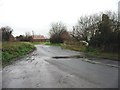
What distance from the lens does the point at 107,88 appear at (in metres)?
8.86

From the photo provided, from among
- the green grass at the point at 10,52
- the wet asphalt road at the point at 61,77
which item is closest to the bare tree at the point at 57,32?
the green grass at the point at 10,52

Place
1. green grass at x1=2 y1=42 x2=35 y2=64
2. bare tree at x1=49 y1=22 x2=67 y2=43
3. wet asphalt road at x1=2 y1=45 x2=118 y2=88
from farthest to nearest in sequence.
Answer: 1. bare tree at x1=49 y1=22 x2=67 y2=43
2. green grass at x1=2 y1=42 x2=35 y2=64
3. wet asphalt road at x1=2 y1=45 x2=118 y2=88

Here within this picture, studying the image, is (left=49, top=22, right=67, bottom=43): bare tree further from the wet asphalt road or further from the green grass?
the wet asphalt road

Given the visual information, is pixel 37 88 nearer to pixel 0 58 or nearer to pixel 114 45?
pixel 0 58

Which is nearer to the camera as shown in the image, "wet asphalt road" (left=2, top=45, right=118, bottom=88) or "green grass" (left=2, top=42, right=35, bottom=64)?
"wet asphalt road" (left=2, top=45, right=118, bottom=88)

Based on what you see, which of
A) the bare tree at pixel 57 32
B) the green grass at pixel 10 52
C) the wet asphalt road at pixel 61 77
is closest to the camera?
the wet asphalt road at pixel 61 77

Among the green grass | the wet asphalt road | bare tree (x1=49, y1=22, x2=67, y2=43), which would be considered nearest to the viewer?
the wet asphalt road

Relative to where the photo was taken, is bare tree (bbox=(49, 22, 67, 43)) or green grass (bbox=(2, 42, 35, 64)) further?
bare tree (bbox=(49, 22, 67, 43))

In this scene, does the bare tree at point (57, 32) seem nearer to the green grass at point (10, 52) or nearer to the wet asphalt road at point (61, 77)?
the green grass at point (10, 52)

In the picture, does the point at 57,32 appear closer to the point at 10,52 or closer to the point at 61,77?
the point at 10,52

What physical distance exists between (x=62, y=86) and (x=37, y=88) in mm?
1081

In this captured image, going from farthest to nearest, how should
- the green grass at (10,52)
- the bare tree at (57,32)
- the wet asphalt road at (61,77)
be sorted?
the bare tree at (57,32)
the green grass at (10,52)
the wet asphalt road at (61,77)

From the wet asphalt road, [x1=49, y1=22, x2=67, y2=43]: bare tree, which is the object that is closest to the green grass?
the wet asphalt road

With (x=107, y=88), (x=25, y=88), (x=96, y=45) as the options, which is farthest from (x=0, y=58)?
(x=96, y=45)
